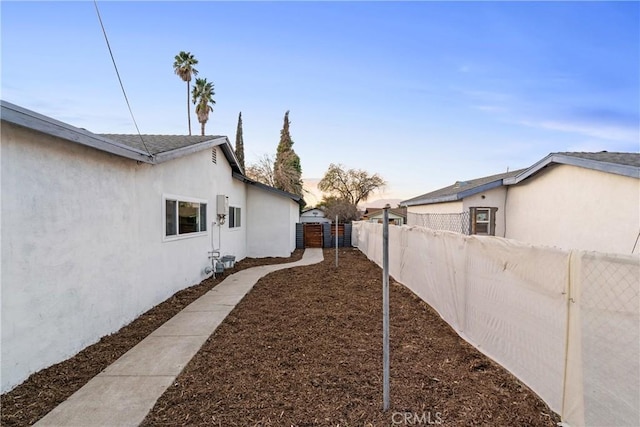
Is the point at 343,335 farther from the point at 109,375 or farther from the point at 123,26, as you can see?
the point at 123,26

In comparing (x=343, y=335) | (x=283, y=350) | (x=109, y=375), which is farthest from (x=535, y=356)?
(x=109, y=375)

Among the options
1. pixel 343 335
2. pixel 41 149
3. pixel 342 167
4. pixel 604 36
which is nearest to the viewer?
pixel 41 149

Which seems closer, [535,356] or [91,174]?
[535,356]

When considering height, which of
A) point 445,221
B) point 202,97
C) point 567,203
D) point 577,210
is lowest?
point 445,221

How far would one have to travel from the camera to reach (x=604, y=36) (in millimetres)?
8617

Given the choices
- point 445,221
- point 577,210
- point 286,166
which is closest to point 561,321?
point 577,210

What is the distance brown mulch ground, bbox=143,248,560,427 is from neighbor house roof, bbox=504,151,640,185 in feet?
17.0

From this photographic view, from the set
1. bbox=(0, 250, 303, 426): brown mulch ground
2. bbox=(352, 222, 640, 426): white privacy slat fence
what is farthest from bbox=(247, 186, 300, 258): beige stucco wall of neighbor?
bbox=(352, 222, 640, 426): white privacy slat fence

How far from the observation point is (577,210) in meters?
8.52

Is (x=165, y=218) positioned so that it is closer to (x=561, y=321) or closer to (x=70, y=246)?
(x=70, y=246)

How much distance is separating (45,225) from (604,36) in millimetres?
12510

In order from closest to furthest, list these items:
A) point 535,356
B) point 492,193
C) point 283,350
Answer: point 535,356, point 283,350, point 492,193

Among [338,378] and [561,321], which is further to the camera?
[338,378]

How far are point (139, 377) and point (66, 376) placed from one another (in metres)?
0.72
